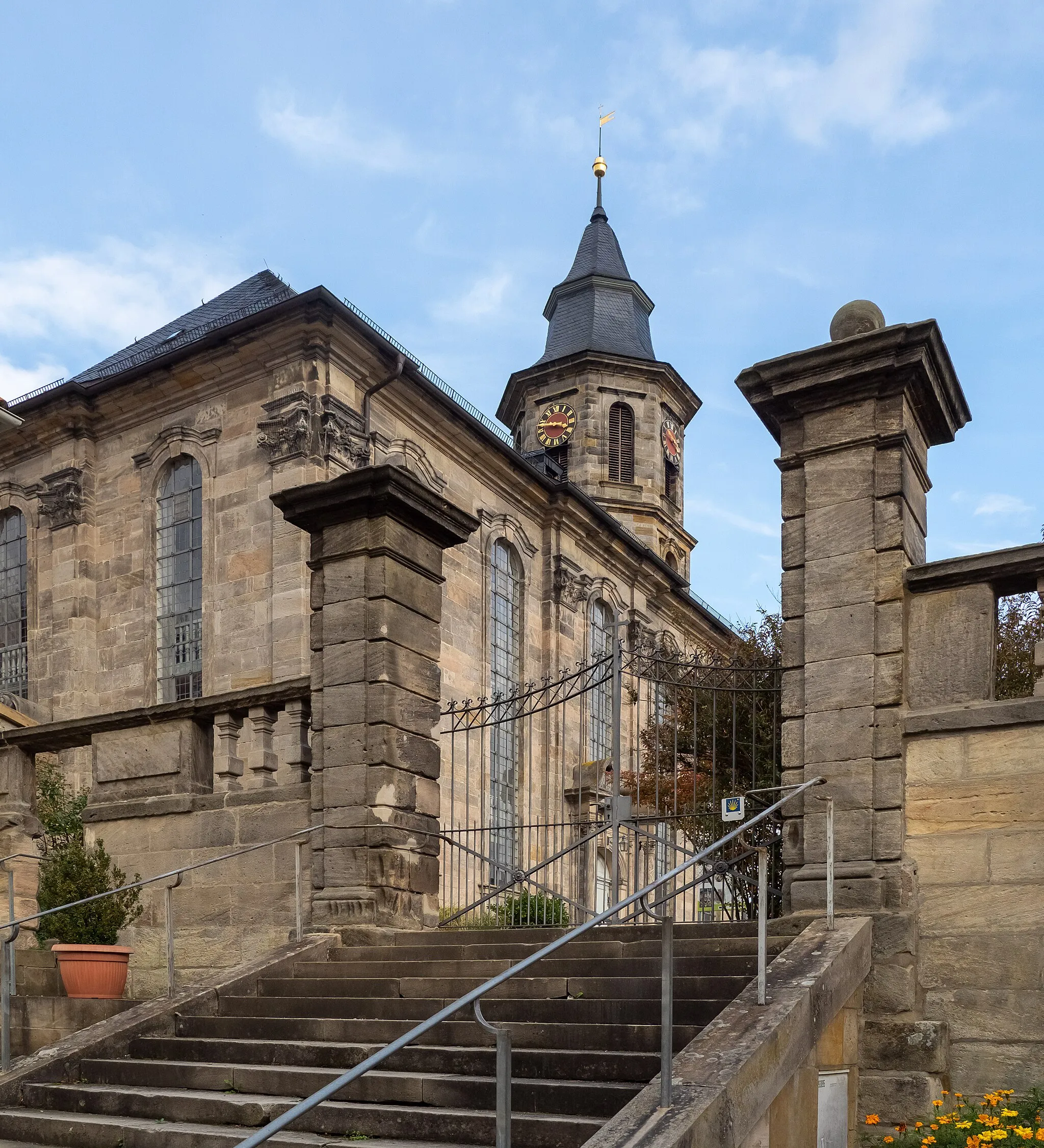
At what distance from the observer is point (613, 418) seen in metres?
38.7

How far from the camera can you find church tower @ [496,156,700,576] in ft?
125

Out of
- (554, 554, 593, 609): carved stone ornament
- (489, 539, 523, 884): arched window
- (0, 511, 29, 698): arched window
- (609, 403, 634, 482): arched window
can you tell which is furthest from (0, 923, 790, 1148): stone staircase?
(609, 403, 634, 482): arched window

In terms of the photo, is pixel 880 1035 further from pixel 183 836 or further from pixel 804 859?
pixel 183 836

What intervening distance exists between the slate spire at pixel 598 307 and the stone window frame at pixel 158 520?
18.7m

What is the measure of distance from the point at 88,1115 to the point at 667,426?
113 ft

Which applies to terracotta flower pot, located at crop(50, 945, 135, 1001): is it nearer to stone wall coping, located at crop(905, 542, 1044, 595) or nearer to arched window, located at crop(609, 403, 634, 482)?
stone wall coping, located at crop(905, 542, 1044, 595)

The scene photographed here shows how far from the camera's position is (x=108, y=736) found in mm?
10016

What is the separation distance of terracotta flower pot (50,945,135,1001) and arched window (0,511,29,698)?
14974mm

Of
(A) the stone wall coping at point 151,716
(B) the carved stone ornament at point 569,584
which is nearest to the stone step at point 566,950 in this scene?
(A) the stone wall coping at point 151,716

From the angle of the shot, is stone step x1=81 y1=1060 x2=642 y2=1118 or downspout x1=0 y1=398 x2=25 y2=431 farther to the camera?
downspout x1=0 y1=398 x2=25 y2=431

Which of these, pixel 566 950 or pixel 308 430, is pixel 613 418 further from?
pixel 566 950

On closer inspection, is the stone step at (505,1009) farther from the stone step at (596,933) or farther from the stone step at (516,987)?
the stone step at (596,933)

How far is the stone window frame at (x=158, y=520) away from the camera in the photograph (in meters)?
20.6

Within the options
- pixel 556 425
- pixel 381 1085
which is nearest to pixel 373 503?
pixel 381 1085
